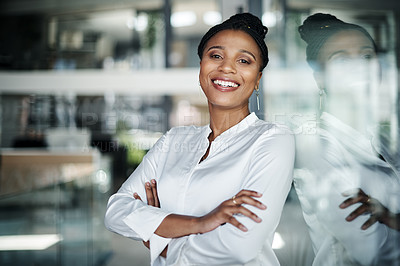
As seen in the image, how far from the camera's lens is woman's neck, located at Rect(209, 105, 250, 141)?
1.42 meters

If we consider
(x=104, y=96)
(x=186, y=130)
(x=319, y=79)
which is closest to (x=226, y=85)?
(x=186, y=130)

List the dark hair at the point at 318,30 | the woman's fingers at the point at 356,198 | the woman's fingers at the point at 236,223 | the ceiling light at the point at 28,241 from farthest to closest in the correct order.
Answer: the ceiling light at the point at 28,241, the dark hair at the point at 318,30, the woman's fingers at the point at 356,198, the woman's fingers at the point at 236,223

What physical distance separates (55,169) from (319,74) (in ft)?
12.8

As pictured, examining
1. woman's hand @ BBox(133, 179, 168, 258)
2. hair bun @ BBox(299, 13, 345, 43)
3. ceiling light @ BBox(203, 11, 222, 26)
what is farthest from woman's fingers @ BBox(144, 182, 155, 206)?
hair bun @ BBox(299, 13, 345, 43)

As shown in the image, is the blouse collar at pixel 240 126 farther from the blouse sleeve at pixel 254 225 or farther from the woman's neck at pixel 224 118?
the blouse sleeve at pixel 254 225

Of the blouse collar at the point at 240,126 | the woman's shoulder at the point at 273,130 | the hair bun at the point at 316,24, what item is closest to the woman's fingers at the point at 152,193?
the blouse collar at the point at 240,126

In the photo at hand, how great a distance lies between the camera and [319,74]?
153 cm

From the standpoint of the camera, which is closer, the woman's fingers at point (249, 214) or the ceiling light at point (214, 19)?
the woman's fingers at point (249, 214)

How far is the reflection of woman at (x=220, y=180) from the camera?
3.74ft

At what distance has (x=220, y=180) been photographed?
1.28 metres

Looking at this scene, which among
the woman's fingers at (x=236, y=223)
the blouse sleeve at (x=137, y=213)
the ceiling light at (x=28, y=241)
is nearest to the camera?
the woman's fingers at (x=236, y=223)

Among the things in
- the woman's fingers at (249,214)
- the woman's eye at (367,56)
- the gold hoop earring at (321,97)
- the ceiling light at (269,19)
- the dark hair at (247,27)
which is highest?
the ceiling light at (269,19)

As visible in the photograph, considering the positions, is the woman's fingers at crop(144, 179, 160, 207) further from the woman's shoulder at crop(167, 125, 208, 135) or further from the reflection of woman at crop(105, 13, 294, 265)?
the woman's shoulder at crop(167, 125, 208, 135)

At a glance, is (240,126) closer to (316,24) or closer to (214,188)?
(214,188)
